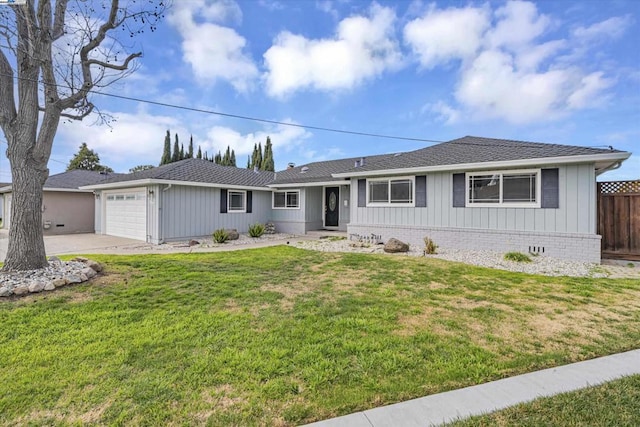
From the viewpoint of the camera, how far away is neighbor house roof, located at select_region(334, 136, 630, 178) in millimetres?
8377

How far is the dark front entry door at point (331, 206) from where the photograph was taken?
17016 millimetres

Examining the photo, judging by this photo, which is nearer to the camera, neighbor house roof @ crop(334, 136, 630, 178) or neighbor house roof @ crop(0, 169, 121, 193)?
neighbor house roof @ crop(334, 136, 630, 178)

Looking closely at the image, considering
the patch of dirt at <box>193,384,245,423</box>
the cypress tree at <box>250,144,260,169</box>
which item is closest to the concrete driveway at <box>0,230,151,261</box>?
the patch of dirt at <box>193,384,245,423</box>

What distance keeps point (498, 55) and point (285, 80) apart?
29.0 feet

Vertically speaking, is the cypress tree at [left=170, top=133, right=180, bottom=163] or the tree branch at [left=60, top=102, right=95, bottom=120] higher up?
the cypress tree at [left=170, top=133, right=180, bottom=163]

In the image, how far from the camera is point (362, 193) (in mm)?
12930

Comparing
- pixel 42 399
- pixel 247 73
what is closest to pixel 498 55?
pixel 247 73

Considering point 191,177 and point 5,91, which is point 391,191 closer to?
point 191,177

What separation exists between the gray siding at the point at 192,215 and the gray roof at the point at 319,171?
3439 mm

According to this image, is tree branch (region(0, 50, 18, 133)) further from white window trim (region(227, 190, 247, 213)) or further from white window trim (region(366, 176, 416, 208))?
white window trim (region(366, 176, 416, 208))

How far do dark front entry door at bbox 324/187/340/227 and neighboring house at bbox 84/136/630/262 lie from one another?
6cm

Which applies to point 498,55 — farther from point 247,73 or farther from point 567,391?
point 567,391

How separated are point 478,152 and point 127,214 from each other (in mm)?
15632

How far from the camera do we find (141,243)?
1259cm
